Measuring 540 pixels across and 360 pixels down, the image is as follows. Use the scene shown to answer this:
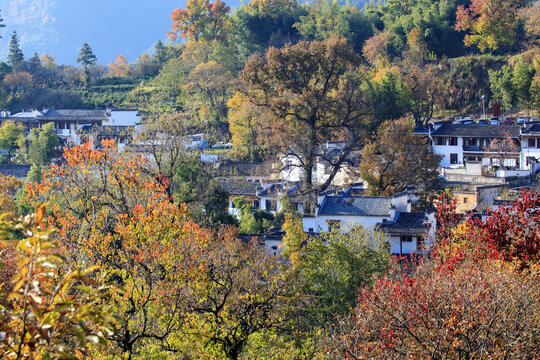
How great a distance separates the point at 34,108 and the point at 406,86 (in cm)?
2682

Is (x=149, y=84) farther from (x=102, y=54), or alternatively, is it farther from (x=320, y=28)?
(x=102, y=54)

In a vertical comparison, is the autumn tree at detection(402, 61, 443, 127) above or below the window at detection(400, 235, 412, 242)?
above

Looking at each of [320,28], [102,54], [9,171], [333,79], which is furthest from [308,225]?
[102,54]

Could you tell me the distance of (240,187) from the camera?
25.9 m

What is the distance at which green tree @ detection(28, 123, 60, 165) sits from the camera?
3278 centimetres

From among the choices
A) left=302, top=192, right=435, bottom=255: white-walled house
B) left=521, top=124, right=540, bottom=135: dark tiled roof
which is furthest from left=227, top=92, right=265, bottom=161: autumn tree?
left=521, top=124, right=540, bottom=135: dark tiled roof

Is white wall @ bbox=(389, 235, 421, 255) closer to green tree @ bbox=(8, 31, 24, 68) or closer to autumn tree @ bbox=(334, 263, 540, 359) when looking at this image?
autumn tree @ bbox=(334, 263, 540, 359)

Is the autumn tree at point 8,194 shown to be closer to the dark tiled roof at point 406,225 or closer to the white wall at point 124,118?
the dark tiled roof at point 406,225

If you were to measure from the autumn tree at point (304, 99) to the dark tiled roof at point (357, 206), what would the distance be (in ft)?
8.18

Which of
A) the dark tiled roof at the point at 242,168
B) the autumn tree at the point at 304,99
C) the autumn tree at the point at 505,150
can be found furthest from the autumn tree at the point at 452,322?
the autumn tree at the point at 505,150

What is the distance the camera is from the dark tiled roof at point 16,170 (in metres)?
29.3

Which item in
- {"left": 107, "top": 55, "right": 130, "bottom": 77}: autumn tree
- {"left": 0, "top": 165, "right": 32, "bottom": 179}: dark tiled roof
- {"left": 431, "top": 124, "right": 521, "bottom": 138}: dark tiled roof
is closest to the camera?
{"left": 0, "top": 165, "right": 32, "bottom": 179}: dark tiled roof

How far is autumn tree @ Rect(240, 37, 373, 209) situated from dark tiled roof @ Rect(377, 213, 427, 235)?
3.99 metres

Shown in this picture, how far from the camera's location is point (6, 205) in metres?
20.3
